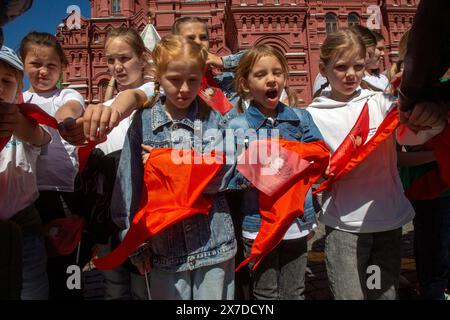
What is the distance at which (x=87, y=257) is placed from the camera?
2.49m

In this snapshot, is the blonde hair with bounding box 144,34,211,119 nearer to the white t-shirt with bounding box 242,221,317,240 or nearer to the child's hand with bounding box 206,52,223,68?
the child's hand with bounding box 206,52,223,68

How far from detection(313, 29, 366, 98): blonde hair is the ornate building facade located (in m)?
17.5

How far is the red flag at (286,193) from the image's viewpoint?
207 cm

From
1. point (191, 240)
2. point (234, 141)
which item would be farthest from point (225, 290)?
point (234, 141)

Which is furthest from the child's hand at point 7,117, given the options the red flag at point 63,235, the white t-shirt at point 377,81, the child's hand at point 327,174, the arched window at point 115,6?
the arched window at point 115,6

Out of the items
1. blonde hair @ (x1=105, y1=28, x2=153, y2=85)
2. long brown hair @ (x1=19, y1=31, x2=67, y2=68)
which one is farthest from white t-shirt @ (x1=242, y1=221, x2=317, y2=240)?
long brown hair @ (x1=19, y1=31, x2=67, y2=68)

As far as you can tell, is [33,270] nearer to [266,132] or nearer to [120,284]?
[120,284]

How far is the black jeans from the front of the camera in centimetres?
221

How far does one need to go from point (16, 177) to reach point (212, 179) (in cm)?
115

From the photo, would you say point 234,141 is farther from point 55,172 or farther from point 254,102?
point 55,172

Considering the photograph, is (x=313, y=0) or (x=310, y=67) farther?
(x=313, y=0)

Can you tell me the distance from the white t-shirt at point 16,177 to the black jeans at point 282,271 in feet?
4.49

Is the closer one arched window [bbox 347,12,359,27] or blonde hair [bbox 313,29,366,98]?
blonde hair [bbox 313,29,366,98]

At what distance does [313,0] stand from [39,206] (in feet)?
75.0
